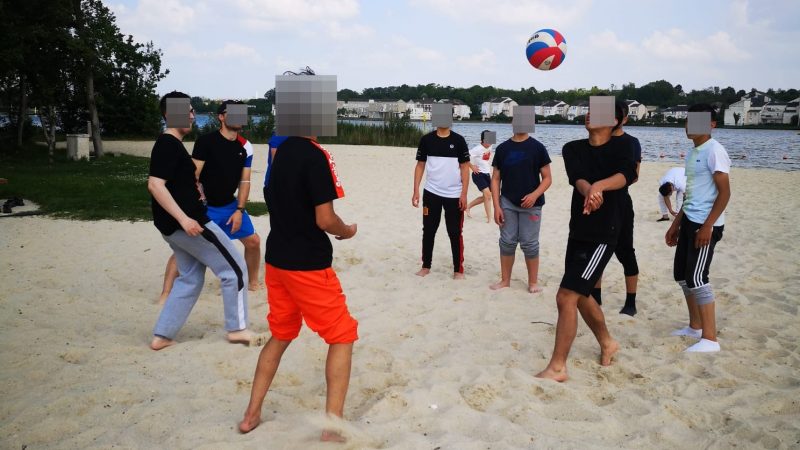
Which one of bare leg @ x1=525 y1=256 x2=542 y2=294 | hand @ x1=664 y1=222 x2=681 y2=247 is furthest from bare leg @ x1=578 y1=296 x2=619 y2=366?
bare leg @ x1=525 y1=256 x2=542 y2=294

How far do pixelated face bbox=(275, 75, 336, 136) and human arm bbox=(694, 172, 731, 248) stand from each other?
9.90ft

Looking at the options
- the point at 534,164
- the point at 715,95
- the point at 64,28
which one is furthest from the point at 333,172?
the point at 715,95

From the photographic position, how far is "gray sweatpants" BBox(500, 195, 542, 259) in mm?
5789

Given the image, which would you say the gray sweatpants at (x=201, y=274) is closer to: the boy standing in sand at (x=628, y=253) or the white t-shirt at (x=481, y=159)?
the boy standing in sand at (x=628, y=253)

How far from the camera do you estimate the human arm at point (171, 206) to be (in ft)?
12.2

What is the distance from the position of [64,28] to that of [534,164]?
55.7 ft

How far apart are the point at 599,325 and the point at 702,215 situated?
121 cm

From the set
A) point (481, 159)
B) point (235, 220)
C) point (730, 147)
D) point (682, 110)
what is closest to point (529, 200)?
point (235, 220)

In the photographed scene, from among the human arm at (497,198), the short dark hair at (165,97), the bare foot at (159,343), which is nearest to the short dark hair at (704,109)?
the human arm at (497,198)

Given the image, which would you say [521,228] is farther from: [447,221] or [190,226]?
[190,226]

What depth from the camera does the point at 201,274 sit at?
4203 mm

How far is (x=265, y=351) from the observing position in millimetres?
2994

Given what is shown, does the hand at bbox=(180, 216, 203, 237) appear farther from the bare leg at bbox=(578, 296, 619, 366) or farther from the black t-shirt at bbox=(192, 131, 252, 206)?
the bare leg at bbox=(578, 296, 619, 366)

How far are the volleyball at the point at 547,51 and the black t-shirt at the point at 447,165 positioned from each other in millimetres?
2426
